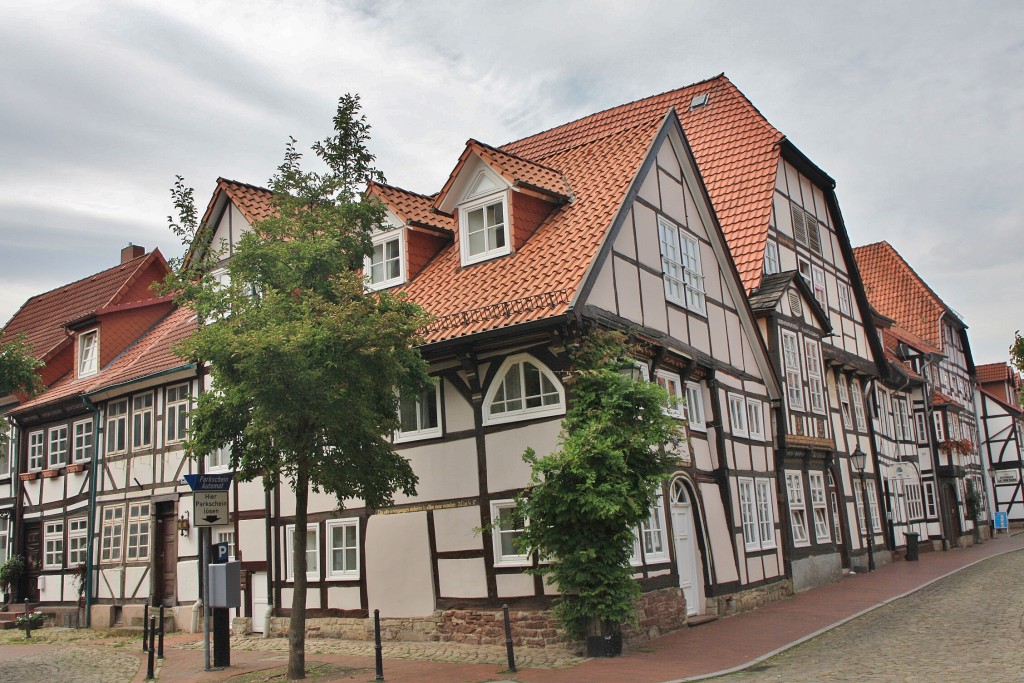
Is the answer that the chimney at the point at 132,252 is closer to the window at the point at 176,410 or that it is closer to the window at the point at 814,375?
the window at the point at 176,410

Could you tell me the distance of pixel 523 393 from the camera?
14.4 metres

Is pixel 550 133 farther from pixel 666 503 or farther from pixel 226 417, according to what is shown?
pixel 226 417

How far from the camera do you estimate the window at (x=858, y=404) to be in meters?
27.8

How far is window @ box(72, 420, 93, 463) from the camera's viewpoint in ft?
78.1

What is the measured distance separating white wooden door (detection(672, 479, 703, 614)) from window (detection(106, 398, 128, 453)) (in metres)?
13.7

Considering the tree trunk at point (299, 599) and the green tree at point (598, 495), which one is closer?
the tree trunk at point (299, 599)

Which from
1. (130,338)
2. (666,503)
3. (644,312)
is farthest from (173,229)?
(130,338)

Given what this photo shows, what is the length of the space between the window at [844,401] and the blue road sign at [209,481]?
18.1 metres

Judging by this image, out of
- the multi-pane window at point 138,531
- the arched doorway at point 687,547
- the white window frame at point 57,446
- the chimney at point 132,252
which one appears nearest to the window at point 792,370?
the arched doorway at point 687,547

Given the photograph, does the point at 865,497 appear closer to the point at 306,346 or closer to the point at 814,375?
the point at 814,375

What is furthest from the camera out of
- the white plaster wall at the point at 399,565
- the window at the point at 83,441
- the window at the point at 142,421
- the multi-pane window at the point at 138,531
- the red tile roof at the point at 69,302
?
the red tile roof at the point at 69,302

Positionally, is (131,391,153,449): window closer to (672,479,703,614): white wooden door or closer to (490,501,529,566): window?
(490,501,529,566): window

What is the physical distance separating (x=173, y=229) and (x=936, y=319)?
114 feet

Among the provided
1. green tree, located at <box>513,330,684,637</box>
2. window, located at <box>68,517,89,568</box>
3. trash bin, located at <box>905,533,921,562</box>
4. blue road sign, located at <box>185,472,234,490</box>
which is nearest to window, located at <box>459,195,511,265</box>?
green tree, located at <box>513,330,684,637</box>
